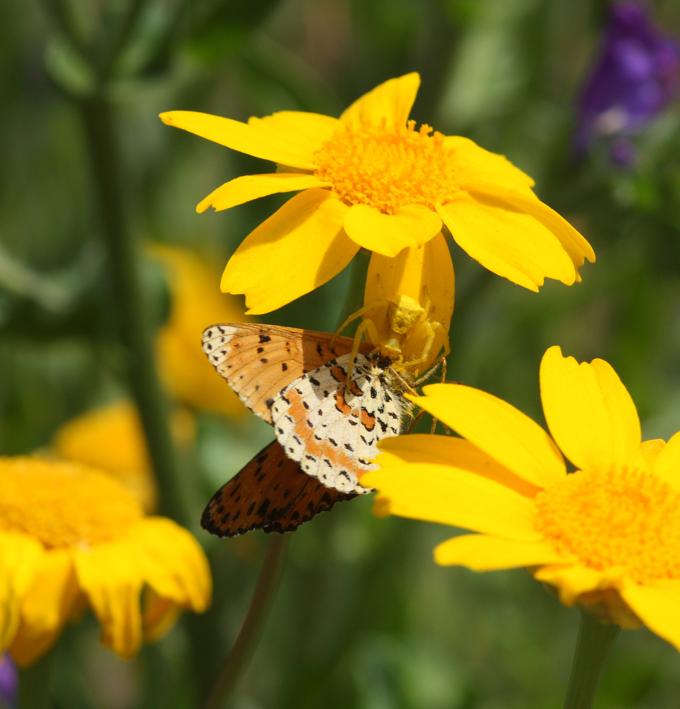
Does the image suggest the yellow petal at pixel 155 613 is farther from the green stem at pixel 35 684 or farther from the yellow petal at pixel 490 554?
the yellow petal at pixel 490 554

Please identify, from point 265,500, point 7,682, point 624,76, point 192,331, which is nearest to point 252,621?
point 265,500

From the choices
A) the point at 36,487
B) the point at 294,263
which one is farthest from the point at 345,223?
the point at 36,487

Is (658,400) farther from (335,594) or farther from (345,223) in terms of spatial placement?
(345,223)

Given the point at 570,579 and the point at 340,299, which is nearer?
the point at 570,579

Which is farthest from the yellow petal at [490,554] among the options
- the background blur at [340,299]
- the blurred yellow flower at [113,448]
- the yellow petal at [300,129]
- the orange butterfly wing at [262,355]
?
the blurred yellow flower at [113,448]

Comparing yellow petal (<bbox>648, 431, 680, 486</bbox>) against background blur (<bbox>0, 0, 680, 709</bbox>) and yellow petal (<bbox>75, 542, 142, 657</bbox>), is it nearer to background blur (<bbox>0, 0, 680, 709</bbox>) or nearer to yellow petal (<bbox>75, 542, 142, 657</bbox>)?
yellow petal (<bbox>75, 542, 142, 657</bbox>)

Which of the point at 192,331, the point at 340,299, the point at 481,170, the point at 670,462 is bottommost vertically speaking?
the point at 192,331

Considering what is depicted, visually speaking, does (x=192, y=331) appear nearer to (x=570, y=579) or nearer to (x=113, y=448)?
(x=113, y=448)
